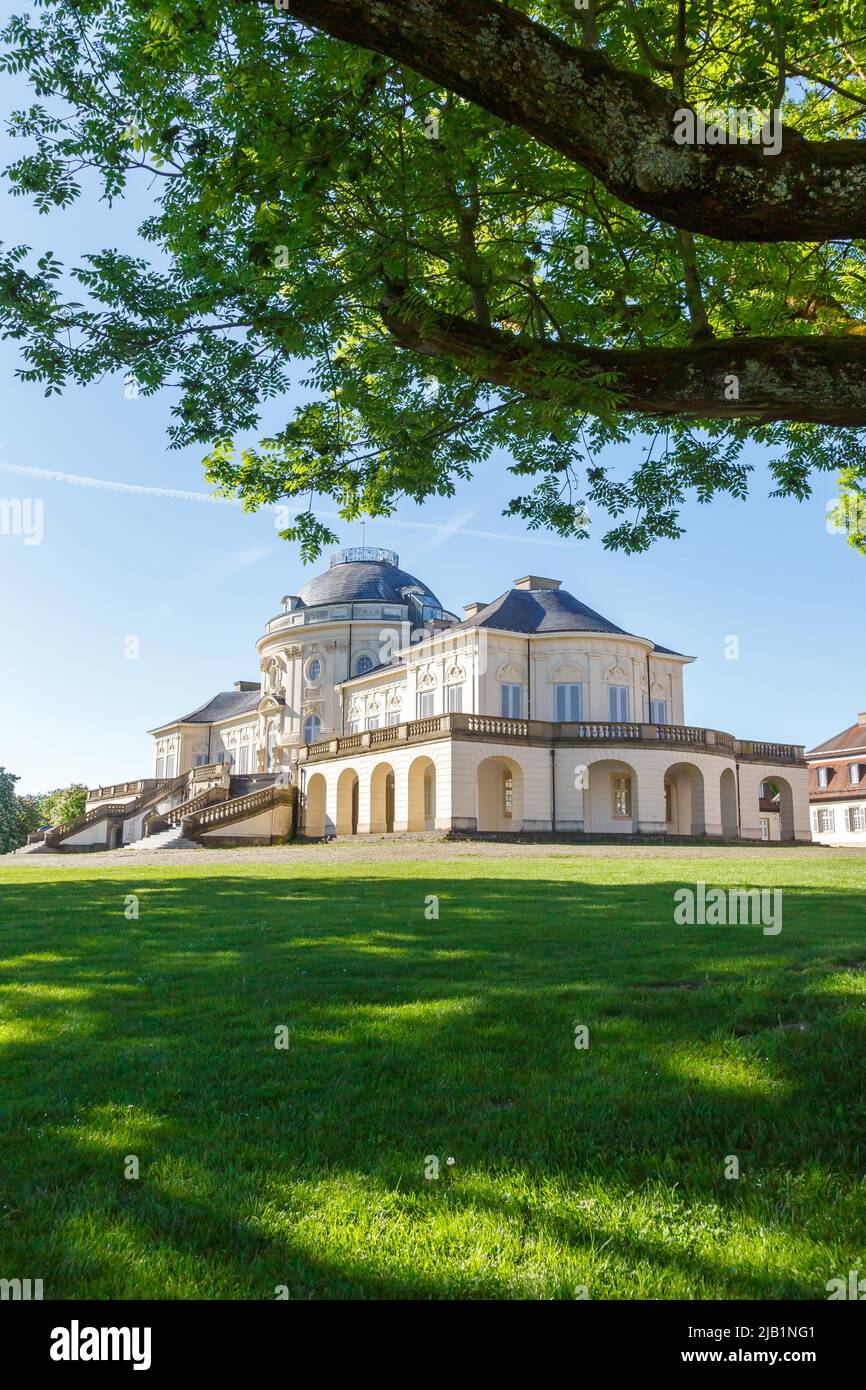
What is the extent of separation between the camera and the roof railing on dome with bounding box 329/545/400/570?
66.8 meters

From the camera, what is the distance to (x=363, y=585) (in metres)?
61.7

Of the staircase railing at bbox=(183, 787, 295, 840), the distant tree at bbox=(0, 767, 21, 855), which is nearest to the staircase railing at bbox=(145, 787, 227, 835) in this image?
the staircase railing at bbox=(183, 787, 295, 840)

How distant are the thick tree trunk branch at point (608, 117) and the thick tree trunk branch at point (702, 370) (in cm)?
123

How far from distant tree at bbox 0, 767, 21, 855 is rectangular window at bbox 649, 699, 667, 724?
121 feet

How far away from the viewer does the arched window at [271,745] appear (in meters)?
62.9

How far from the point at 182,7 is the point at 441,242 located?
255 cm

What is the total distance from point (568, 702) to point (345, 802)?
11.9 m

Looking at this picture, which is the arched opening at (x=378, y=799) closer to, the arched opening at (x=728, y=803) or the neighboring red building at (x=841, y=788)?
the arched opening at (x=728, y=803)

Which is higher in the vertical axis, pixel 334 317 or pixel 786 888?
pixel 334 317

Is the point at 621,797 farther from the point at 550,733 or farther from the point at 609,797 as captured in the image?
the point at 550,733

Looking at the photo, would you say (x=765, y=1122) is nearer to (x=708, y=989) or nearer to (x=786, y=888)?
(x=708, y=989)
